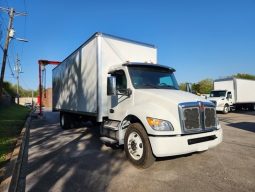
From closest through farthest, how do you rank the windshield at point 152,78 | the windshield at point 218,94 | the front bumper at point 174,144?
the front bumper at point 174,144 < the windshield at point 152,78 < the windshield at point 218,94

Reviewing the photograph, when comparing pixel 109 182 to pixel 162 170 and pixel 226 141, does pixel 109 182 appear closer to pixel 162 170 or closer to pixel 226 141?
pixel 162 170

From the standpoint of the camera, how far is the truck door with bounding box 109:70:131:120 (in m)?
6.86

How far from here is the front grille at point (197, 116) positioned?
5.47 meters

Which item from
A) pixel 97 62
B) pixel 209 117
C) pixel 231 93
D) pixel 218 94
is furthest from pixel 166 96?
pixel 231 93

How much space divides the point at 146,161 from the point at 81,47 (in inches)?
224

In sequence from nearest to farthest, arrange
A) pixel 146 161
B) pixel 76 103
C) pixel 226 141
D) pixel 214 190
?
pixel 214 190 → pixel 146 161 → pixel 226 141 → pixel 76 103

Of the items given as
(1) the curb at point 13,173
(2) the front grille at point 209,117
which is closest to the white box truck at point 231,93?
(2) the front grille at point 209,117

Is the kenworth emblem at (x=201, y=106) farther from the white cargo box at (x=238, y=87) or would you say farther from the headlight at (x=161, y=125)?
the white cargo box at (x=238, y=87)

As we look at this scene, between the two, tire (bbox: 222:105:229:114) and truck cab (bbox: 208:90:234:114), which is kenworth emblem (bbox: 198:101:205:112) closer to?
truck cab (bbox: 208:90:234:114)

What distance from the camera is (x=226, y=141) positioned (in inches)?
358

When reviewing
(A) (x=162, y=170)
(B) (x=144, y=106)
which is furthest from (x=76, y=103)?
(A) (x=162, y=170)

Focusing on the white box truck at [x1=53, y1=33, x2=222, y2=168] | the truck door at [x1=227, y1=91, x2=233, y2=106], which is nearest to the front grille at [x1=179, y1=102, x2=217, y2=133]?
the white box truck at [x1=53, y1=33, x2=222, y2=168]

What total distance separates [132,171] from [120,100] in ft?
7.11

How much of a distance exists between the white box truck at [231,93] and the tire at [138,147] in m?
18.5
